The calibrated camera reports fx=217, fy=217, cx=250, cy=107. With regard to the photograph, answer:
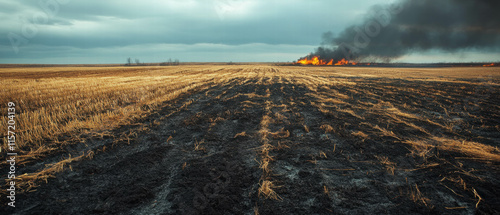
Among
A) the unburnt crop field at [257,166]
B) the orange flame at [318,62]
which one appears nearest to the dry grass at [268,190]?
the unburnt crop field at [257,166]

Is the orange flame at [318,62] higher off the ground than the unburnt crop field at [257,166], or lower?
higher

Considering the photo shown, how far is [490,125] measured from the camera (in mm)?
6859

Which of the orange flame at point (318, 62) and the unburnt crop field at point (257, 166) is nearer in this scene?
the unburnt crop field at point (257, 166)

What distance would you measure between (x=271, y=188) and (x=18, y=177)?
415 centimetres

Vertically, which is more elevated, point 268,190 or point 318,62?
point 318,62

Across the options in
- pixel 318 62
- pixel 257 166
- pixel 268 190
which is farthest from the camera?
pixel 318 62

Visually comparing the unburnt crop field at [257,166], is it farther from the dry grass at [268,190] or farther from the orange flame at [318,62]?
the orange flame at [318,62]

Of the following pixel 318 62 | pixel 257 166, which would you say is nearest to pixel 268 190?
pixel 257 166

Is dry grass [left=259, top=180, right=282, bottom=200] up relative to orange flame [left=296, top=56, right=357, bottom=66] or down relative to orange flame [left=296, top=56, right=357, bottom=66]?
down

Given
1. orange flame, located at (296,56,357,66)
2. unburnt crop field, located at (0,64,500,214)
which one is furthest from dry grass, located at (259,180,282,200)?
orange flame, located at (296,56,357,66)

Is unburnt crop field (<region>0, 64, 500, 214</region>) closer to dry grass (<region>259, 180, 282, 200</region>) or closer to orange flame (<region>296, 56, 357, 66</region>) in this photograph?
dry grass (<region>259, 180, 282, 200</region>)

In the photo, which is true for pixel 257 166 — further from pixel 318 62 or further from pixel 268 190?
pixel 318 62

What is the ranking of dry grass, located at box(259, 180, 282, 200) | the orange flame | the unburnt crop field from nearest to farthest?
the unburnt crop field < dry grass, located at box(259, 180, 282, 200) < the orange flame

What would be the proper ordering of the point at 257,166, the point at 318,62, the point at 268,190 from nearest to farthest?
the point at 268,190 → the point at 257,166 → the point at 318,62
